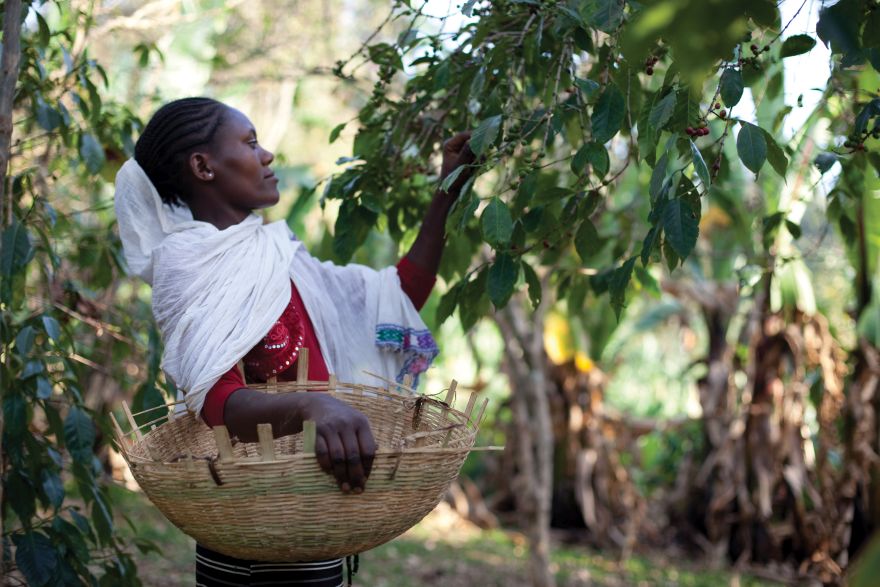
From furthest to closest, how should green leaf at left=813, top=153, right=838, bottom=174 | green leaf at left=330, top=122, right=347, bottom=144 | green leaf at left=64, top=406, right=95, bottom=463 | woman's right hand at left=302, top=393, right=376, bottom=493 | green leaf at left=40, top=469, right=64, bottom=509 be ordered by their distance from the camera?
1. green leaf at left=330, top=122, right=347, bottom=144
2. green leaf at left=64, top=406, right=95, bottom=463
3. green leaf at left=40, top=469, right=64, bottom=509
4. green leaf at left=813, top=153, right=838, bottom=174
5. woman's right hand at left=302, top=393, right=376, bottom=493

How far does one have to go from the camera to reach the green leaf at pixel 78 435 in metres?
2.51

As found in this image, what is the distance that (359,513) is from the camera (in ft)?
5.42

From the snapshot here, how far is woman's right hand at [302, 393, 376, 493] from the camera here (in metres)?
1.59

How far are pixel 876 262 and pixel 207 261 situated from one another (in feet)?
11.6

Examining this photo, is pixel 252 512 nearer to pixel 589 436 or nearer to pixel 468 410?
pixel 468 410

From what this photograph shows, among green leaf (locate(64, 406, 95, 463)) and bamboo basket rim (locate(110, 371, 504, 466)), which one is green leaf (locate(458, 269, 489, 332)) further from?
green leaf (locate(64, 406, 95, 463))

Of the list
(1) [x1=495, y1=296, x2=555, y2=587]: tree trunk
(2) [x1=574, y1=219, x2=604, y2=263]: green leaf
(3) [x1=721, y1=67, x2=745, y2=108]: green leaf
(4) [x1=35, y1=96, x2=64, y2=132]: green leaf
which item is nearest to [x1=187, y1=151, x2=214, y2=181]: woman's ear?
(4) [x1=35, y1=96, x2=64, y2=132]: green leaf

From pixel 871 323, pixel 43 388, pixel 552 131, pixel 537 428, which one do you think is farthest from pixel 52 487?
pixel 871 323

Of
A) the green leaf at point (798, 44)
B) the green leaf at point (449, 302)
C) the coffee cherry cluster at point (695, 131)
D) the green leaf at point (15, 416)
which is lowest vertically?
the green leaf at point (15, 416)

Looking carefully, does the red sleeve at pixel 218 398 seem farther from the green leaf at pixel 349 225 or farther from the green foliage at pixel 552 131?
the green leaf at pixel 349 225

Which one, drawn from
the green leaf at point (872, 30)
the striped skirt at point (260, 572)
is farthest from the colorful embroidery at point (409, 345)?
the green leaf at point (872, 30)

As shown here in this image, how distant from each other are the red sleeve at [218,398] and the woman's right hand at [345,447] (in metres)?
0.29

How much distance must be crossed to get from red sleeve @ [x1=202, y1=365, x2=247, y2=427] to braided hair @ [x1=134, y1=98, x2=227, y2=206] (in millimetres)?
554

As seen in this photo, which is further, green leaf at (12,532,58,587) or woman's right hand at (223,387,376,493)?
green leaf at (12,532,58,587)
